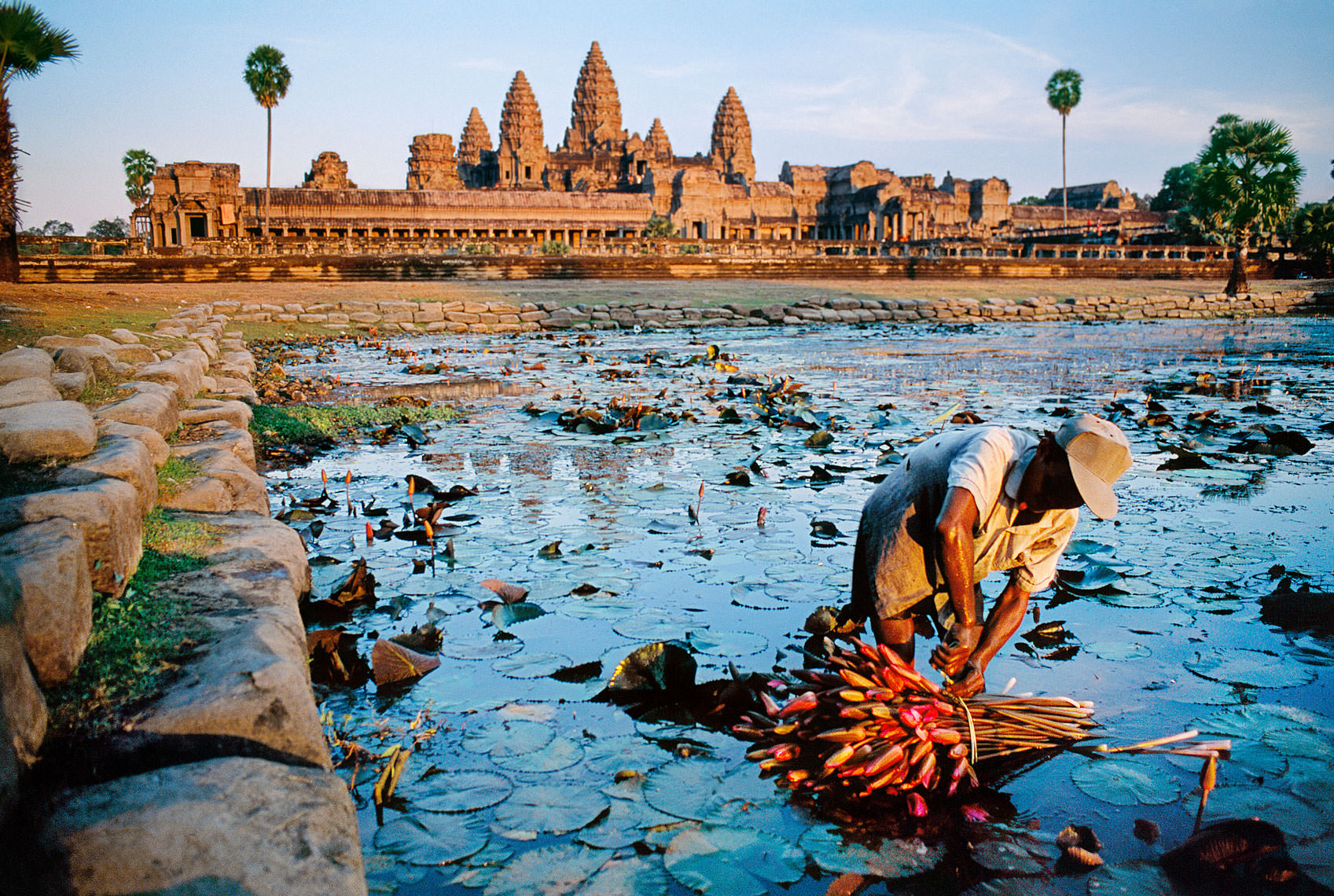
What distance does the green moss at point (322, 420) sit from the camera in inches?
221

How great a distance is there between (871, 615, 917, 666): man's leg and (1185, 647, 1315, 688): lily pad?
0.86 meters

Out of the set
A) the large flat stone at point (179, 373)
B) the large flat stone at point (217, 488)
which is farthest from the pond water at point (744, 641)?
the large flat stone at point (179, 373)

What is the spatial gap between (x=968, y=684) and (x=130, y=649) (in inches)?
72.6

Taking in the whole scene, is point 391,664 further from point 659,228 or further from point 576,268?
point 659,228

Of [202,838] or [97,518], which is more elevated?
[97,518]

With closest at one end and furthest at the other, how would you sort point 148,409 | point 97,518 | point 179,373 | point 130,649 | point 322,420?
point 130,649, point 97,518, point 148,409, point 179,373, point 322,420

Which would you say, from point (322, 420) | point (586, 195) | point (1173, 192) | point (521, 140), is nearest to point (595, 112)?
point (521, 140)

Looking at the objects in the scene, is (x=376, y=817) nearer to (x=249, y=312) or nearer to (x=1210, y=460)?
(x=1210, y=460)

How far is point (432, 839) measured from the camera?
1807 millimetres

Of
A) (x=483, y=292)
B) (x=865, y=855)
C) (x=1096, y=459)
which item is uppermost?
(x=483, y=292)

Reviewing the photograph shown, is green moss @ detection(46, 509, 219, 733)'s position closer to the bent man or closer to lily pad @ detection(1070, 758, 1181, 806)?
the bent man

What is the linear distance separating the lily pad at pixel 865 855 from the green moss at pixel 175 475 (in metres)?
2.31

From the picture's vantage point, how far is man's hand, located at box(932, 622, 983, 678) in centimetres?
226

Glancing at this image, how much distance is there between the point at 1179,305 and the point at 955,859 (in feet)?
76.1
